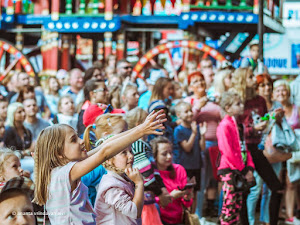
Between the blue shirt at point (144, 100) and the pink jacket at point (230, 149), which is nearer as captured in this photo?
the pink jacket at point (230, 149)

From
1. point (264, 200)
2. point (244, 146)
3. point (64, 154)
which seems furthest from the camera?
point (264, 200)

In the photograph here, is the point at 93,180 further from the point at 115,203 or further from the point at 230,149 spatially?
the point at 230,149

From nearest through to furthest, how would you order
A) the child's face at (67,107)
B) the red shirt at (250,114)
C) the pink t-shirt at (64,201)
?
the pink t-shirt at (64,201) < the red shirt at (250,114) < the child's face at (67,107)

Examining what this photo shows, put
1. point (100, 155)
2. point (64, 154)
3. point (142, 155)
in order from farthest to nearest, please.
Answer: point (142, 155) → point (64, 154) → point (100, 155)

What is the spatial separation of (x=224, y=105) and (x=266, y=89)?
1.15 meters

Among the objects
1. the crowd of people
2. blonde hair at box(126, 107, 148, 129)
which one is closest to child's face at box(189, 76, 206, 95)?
the crowd of people

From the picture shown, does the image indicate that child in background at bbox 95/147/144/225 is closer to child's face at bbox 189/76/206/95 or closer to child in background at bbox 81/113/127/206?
child in background at bbox 81/113/127/206

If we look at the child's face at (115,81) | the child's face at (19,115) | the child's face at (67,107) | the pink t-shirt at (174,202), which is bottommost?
the pink t-shirt at (174,202)

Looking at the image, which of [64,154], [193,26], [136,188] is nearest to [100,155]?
[64,154]

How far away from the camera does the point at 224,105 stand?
23.4 ft

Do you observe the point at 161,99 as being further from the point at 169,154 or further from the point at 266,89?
the point at 169,154

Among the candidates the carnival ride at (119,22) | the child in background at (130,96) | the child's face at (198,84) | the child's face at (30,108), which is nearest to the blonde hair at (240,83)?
the child's face at (198,84)

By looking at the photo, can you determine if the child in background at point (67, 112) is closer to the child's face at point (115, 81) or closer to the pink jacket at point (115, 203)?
the child's face at point (115, 81)

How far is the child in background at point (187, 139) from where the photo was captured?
7.70 meters
